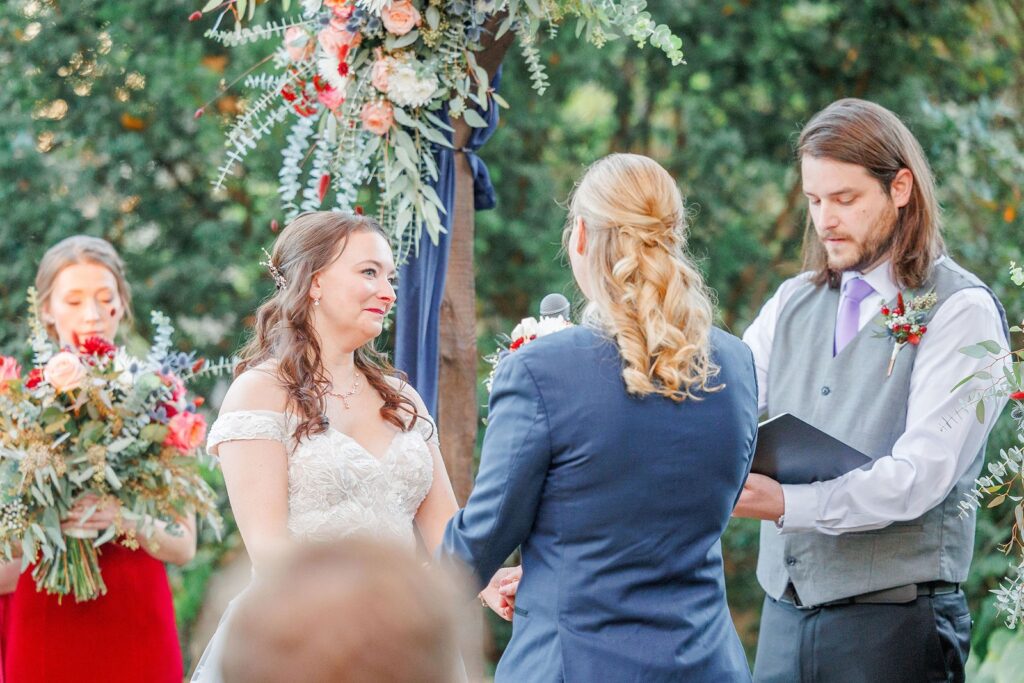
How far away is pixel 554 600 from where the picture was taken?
2127 millimetres

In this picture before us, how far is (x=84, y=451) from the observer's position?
3.27 metres

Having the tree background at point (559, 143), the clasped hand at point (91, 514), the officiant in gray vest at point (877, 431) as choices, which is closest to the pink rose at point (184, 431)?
the clasped hand at point (91, 514)

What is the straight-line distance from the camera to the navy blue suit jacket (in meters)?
2.08

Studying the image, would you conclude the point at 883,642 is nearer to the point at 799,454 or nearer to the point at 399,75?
the point at 799,454

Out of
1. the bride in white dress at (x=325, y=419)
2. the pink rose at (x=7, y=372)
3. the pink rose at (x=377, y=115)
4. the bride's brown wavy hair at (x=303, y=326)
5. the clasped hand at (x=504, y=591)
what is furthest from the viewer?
the pink rose at (x=7, y=372)

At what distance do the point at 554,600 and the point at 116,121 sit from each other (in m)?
4.72

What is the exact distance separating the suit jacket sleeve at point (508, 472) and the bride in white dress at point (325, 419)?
597mm

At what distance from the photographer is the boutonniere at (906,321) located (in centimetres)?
286

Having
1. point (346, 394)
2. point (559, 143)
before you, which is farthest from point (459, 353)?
point (559, 143)

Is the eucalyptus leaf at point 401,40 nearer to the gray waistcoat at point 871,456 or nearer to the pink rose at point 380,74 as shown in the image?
the pink rose at point 380,74

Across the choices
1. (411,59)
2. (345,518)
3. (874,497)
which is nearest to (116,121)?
(411,59)

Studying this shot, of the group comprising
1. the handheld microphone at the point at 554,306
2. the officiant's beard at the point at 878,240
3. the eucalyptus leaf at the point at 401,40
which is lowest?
the handheld microphone at the point at 554,306

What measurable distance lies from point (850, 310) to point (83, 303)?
2.43 metres

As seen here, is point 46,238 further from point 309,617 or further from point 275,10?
point 309,617
